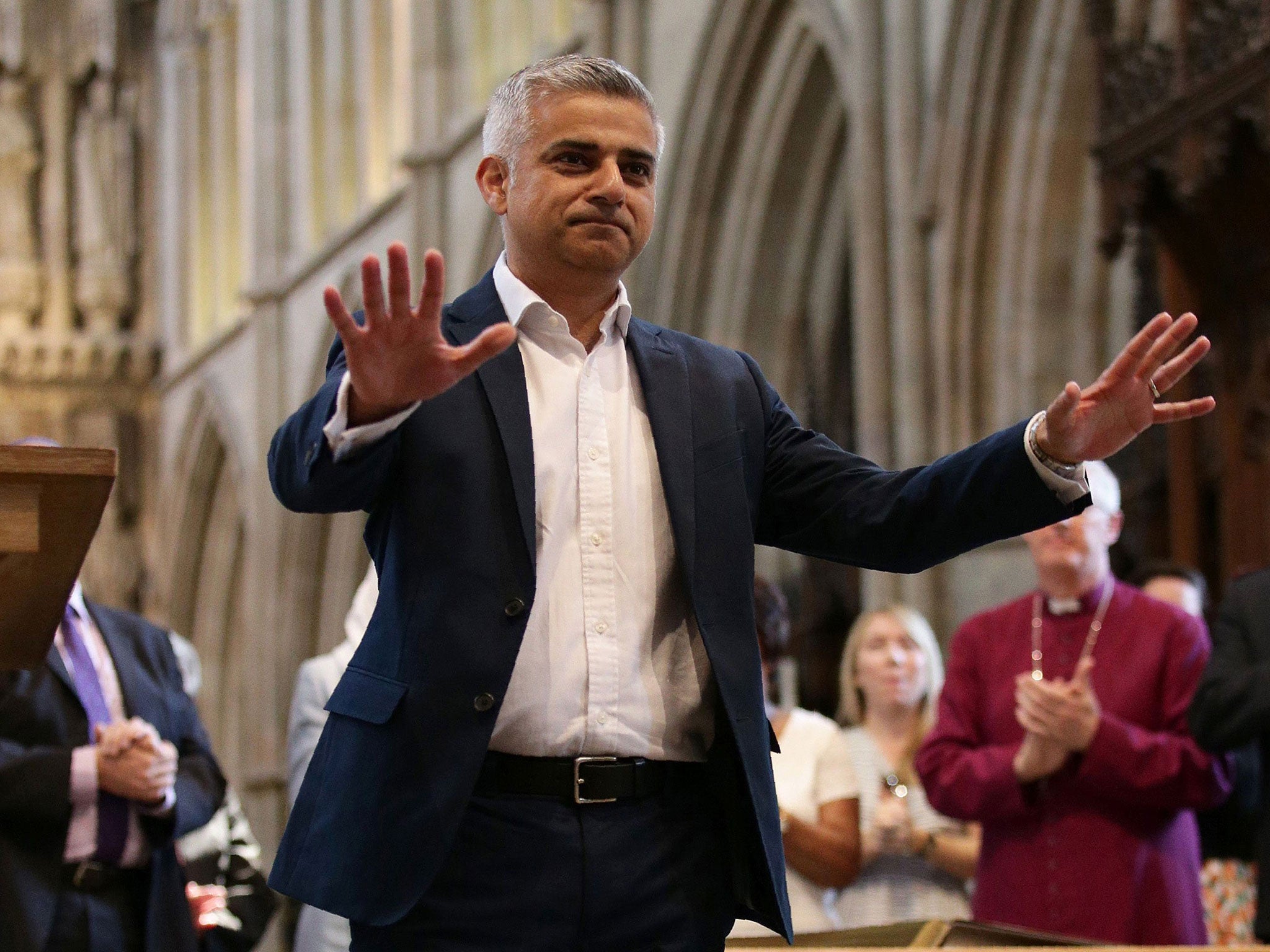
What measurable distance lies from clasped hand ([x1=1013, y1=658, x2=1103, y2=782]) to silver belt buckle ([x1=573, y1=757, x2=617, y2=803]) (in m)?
1.99

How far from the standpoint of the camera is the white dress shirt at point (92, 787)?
358 centimetres

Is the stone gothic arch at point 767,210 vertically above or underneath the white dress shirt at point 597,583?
above

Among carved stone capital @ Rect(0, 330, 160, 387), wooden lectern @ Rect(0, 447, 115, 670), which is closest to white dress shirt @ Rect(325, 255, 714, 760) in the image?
wooden lectern @ Rect(0, 447, 115, 670)

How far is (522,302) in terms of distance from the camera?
2197 millimetres

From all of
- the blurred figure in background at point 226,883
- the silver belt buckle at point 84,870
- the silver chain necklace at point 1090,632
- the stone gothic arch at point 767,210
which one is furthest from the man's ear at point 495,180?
the stone gothic arch at point 767,210

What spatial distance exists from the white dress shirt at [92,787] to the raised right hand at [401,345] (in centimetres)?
171

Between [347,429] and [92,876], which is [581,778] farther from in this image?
[92,876]

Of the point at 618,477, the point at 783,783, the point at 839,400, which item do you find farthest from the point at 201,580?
the point at 618,477

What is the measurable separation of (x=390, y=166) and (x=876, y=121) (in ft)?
27.6

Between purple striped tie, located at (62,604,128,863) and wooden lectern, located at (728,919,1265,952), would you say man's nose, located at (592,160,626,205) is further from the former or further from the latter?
purple striped tie, located at (62,604,128,863)

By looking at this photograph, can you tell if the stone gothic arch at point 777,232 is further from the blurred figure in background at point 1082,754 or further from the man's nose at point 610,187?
the man's nose at point 610,187

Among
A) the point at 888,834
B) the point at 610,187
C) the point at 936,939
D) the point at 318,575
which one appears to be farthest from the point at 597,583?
the point at 318,575

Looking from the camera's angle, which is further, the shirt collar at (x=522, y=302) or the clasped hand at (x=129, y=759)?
the clasped hand at (x=129, y=759)

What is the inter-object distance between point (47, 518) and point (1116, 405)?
1149 millimetres
